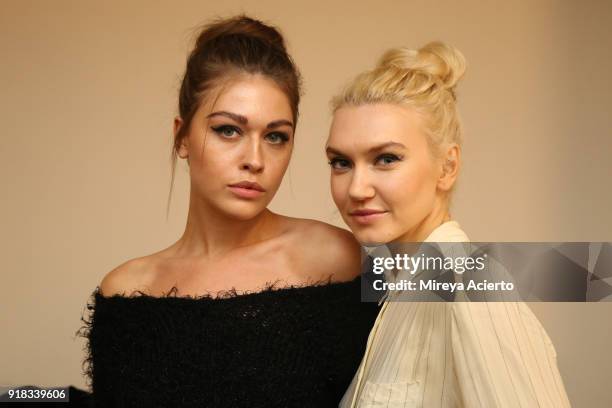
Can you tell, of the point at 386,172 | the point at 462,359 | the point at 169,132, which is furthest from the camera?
the point at 169,132

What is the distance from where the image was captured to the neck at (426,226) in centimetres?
178

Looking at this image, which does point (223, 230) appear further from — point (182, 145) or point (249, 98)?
point (249, 98)

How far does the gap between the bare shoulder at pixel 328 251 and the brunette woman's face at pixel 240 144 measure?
16cm

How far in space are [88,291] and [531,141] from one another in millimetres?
1730

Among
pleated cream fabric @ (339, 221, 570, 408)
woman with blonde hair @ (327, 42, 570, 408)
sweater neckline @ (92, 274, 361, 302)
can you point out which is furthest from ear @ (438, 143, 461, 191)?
sweater neckline @ (92, 274, 361, 302)

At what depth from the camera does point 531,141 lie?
10.9 ft

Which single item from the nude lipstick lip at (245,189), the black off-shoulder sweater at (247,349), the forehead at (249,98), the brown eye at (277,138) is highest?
the forehead at (249,98)

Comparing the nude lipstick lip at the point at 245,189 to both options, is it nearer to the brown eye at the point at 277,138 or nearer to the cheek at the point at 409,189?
the brown eye at the point at 277,138

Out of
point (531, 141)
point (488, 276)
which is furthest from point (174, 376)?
point (531, 141)

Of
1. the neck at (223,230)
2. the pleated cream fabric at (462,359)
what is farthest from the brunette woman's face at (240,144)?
the pleated cream fabric at (462,359)

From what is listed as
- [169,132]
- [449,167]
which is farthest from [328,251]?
[169,132]

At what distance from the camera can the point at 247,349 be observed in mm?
1934

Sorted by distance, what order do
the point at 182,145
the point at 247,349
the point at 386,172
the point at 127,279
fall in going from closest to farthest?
the point at 386,172 < the point at 247,349 < the point at 182,145 < the point at 127,279

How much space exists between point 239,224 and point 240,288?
0.56ft
